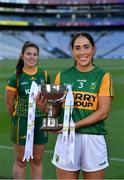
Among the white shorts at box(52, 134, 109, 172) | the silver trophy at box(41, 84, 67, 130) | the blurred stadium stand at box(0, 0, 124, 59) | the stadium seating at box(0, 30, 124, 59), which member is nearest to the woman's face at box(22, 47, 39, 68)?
the silver trophy at box(41, 84, 67, 130)

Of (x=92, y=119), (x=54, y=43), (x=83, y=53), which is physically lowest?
(x=92, y=119)

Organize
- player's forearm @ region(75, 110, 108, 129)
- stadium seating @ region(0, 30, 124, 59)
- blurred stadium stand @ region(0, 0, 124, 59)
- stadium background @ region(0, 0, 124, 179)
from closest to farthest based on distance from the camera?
player's forearm @ region(75, 110, 108, 129)
stadium seating @ region(0, 30, 124, 59)
stadium background @ region(0, 0, 124, 179)
blurred stadium stand @ region(0, 0, 124, 59)

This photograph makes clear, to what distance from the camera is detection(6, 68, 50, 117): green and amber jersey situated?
4.41 metres

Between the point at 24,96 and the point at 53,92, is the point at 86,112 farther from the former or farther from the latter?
the point at 24,96

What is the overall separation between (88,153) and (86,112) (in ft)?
0.92

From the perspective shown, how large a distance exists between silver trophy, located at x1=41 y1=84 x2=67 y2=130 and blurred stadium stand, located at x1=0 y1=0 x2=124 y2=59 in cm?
4472

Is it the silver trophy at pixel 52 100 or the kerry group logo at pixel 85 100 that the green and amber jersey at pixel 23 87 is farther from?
the kerry group logo at pixel 85 100

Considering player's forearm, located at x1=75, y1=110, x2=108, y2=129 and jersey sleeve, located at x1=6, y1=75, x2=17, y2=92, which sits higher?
jersey sleeve, located at x1=6, y1=75, x2=17, y2=92

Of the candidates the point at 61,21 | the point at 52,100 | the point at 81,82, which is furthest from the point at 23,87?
the point at 61,21

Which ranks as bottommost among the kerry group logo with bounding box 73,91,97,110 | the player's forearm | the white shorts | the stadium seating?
the white shorts

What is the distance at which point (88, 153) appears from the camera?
10.2 ft

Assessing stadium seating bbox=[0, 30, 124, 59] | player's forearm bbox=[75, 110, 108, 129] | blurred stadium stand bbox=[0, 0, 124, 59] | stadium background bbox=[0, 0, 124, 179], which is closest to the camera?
player's forearm bbox=[75, 110, 108, 129]

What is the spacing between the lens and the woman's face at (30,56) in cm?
443

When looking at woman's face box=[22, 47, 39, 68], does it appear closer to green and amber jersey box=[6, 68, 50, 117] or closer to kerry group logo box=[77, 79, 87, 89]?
green and amber jersey box=[6, 68, 50, 117]
